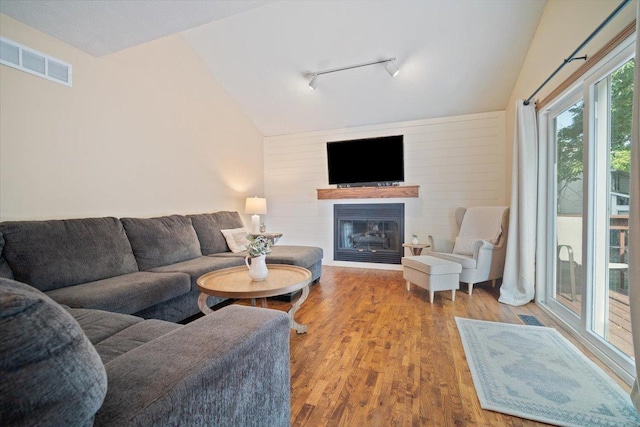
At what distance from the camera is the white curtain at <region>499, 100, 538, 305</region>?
3.01m

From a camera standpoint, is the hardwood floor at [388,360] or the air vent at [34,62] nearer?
the hardwood floor at [388,360]

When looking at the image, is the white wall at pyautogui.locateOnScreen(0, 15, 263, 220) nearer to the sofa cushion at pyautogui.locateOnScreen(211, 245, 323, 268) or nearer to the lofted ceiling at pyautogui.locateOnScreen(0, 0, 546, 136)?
the lofted ceiling at pyautogui.locateOnScreen(0, 0, 546, 136)

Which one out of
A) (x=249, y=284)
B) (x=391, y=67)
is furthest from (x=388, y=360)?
(x=391, y=67)

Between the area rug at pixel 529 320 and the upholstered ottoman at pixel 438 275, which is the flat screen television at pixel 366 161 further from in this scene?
the area rug at pixel 529 320

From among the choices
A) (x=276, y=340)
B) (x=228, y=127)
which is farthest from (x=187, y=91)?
(x=276, y=340)

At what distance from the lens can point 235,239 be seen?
12.4ft

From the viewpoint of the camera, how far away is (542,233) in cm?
299

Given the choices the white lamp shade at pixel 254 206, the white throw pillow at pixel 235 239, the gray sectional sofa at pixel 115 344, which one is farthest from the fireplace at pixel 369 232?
the gray sectional sofa at pixel 115 344

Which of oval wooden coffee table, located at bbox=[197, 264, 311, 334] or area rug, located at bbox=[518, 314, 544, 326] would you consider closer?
oval wooden coffee table, located at bbox=[197, 264, 311, 334]

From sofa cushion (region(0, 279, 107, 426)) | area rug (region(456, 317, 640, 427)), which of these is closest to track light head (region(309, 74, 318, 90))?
area rug (region(456, 317, 640, 427))

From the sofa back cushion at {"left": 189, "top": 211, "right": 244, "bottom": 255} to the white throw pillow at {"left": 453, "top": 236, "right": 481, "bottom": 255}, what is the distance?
9.94ft

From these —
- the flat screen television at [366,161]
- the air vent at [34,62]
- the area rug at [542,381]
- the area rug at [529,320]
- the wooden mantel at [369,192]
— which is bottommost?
the area rug at [529,320]

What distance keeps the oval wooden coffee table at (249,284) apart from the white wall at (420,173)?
267 cm

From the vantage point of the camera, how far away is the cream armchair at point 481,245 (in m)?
3.40
